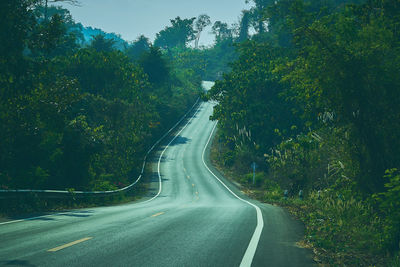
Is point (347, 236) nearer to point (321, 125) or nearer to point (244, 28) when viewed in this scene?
point (321, 125)

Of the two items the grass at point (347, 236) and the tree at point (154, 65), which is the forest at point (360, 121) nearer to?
the grass at point (347, 236)

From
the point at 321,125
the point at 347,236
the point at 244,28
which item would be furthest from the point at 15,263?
the point at 244,28

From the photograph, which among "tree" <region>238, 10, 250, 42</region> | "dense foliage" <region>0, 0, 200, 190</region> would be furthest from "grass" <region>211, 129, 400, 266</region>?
"tree" <region>238, 10, 250, 42</region>

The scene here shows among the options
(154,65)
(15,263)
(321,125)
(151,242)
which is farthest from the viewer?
Answer: (154,65)

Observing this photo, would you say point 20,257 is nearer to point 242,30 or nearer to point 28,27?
point 28,27

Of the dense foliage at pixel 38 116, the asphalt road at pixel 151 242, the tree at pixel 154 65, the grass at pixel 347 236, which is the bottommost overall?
the grass at pixel 347 236

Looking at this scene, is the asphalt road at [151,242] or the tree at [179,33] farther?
the tree at [179,33]

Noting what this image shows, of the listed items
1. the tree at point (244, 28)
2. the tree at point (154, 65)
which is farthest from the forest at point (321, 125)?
the tree at point (244, 28)

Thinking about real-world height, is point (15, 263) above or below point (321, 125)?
below

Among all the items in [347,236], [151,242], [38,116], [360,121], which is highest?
[38,116]

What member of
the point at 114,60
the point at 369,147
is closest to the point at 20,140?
the point at 369,147

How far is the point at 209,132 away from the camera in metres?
76.9

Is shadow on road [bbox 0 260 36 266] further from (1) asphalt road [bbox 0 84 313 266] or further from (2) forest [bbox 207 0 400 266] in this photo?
(2) forest [bbox 207 0 400 266]

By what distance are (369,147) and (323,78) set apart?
277 centimetres
